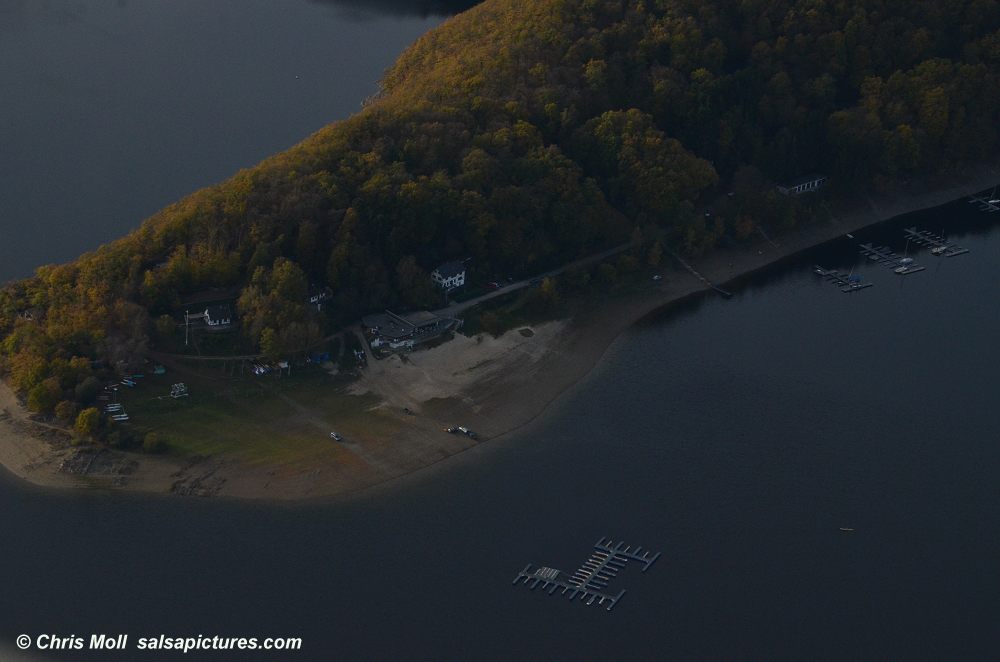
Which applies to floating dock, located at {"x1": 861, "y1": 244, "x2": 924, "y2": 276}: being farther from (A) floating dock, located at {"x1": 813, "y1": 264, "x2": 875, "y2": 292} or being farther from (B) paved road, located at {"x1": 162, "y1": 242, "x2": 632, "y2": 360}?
(B) paved road, located at {"x1": 162, "y1": 242, "x2": 632, "y2": 360}

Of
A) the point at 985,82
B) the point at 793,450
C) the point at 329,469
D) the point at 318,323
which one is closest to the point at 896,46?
the point at 985,82

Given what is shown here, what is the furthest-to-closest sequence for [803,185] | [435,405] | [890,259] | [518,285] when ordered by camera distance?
[803,185], [890,259], [518,285], [435,405]

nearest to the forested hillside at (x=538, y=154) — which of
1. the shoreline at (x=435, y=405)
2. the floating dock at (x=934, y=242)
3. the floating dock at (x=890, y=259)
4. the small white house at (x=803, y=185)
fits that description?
the small white house at (x=803, y=185)

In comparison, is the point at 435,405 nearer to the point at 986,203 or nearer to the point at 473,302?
the point at 473,302

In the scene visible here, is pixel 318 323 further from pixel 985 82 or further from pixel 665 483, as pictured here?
pixel 985 82

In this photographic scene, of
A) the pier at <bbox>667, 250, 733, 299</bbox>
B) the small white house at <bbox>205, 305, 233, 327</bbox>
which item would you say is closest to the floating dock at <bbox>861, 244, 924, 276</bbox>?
the pier at <bbox>667, 250, 733, 299</bbox>

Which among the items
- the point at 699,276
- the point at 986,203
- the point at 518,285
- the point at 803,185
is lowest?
the point at 986,203

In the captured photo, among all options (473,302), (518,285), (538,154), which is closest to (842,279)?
(538,154)
